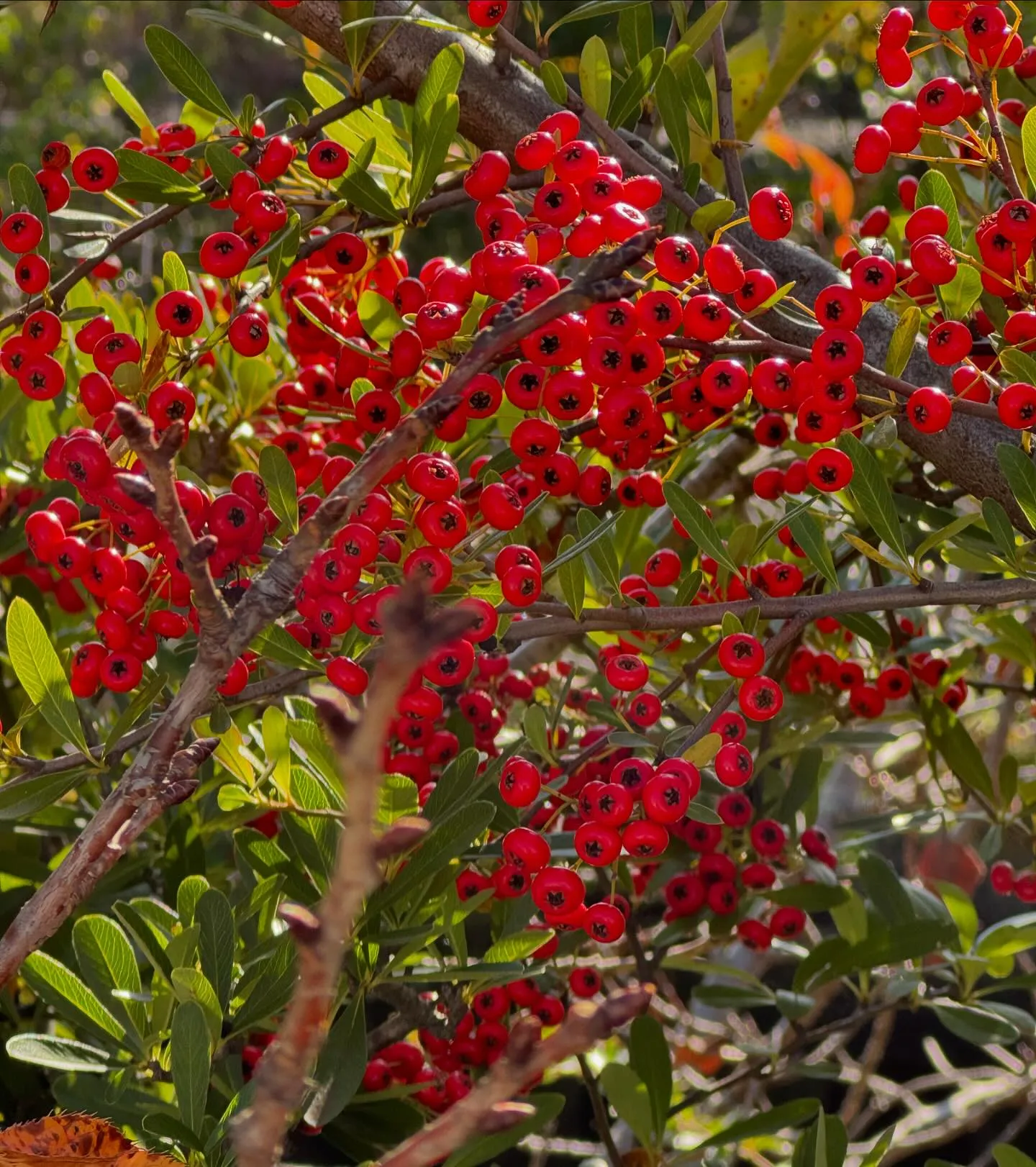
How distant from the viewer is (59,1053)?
1294 mm

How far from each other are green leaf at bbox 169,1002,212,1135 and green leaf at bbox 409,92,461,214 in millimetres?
902

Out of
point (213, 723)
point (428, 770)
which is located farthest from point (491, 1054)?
point (213, 723)

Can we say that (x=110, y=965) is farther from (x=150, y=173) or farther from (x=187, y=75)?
(x=187, y=75)

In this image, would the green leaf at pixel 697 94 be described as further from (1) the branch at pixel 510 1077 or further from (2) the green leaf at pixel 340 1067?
(1) the branch at pixel 510 1077

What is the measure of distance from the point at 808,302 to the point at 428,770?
0.75m

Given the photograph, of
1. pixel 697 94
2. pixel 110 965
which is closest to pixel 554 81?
pixel 697 94

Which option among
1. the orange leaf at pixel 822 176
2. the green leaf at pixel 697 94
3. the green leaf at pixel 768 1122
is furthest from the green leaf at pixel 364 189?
the orange leaf at pixel 822 176

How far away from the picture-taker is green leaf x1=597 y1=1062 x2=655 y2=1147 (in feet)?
5.17

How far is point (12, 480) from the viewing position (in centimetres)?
193

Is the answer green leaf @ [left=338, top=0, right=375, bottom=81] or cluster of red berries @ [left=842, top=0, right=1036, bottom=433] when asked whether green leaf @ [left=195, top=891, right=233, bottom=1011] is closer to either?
cluster of red berries @ [left=842, top=0, right=1036, bottom=433]

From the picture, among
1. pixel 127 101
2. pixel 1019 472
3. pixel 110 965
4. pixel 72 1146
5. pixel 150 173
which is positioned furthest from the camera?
pixel 127 101

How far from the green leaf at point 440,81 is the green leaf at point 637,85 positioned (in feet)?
0.71

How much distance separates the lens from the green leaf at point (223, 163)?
1381 mm

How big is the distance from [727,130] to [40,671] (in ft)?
3.22
